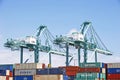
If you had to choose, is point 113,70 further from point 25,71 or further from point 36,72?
point 25,71

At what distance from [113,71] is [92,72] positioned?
4.74 meters

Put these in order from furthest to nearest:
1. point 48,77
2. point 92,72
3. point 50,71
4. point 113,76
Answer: point 50,71
point 48,77
point 92,72
point 113,76

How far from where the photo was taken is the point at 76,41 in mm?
105812

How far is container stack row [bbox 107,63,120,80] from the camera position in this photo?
83.2 metres

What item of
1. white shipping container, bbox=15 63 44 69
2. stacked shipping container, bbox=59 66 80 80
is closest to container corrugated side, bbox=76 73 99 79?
stacked shipping container, bbox=59 66 80 80

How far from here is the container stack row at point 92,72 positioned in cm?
8479

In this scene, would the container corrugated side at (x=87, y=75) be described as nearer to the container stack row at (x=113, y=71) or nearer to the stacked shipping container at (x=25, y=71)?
the container stack row at (x=113, y=71)

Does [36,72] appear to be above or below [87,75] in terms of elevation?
above

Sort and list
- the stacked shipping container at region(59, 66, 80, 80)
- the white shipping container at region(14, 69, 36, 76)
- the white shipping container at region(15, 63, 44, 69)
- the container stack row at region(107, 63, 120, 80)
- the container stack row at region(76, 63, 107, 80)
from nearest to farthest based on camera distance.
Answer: the container stack row at region(107, 63, 120, 80)
the container stack row at region(76, 63, 107, 80)
the stacked shipping container at region(59, 66, 80, 80)
the white shipping container at region(14, 69, 36, 76)
the white shipping container at region(15, 63, 44, 69)

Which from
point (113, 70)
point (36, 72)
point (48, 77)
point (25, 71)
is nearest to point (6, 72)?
point (25, 71)

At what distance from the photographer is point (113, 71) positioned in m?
84.6

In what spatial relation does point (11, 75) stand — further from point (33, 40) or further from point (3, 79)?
point (33, 40)

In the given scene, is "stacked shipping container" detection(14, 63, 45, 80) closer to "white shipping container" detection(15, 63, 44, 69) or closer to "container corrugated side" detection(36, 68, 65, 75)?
"white shipping container" detection(15, 63, 44, 69)

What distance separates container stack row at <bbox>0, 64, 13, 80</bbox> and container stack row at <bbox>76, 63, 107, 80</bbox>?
18.7 m
